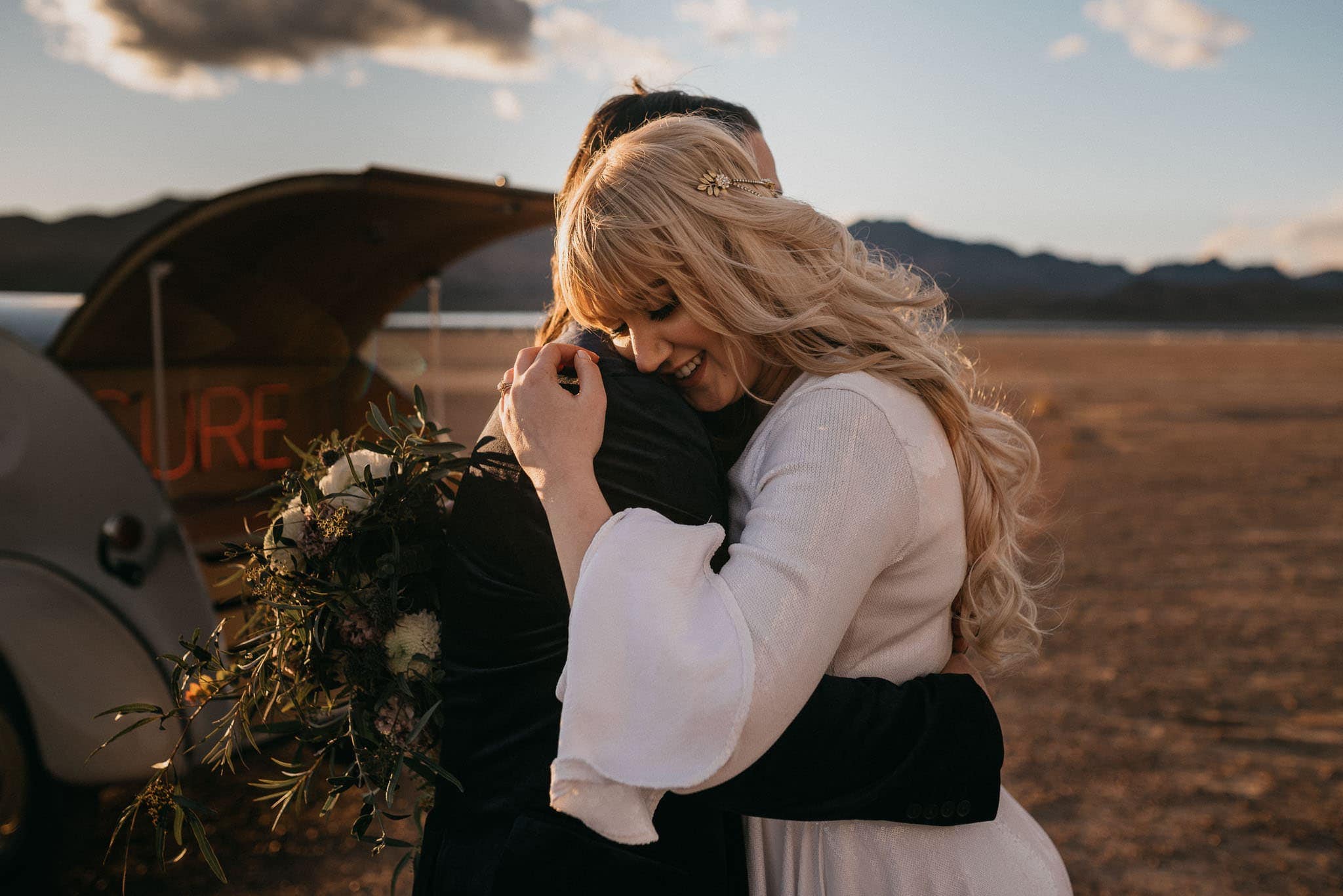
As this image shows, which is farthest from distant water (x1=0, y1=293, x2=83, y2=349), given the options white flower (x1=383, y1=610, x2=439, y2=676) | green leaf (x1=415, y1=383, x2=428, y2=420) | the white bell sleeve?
the white bell sleeve

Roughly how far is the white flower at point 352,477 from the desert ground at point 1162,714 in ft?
2.17

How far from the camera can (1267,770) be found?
424cm

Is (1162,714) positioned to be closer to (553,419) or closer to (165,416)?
(553,419)

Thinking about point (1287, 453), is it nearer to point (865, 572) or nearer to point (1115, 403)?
point (1115, 403)

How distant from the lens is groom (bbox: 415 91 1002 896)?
1383 mm

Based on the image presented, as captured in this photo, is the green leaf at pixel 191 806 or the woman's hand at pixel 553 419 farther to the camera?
the green leaf at pixel 191 806

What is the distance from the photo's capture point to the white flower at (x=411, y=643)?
1.75 metres

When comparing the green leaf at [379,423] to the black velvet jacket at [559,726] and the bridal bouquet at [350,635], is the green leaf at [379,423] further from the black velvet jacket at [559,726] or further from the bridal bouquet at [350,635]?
the black velvet jacket at [559,726]

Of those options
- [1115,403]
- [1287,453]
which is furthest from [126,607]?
[1115,403]

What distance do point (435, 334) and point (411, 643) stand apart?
13.0ft

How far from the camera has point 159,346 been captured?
4.03 m

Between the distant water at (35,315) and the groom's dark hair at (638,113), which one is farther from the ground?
the groom's dark hair at (638,113)

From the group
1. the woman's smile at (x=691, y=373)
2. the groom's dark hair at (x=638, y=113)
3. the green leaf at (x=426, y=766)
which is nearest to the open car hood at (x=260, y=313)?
the groom's dark hair at (x=638, y=113)

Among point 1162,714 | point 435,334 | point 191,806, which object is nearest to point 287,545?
point 191,806
